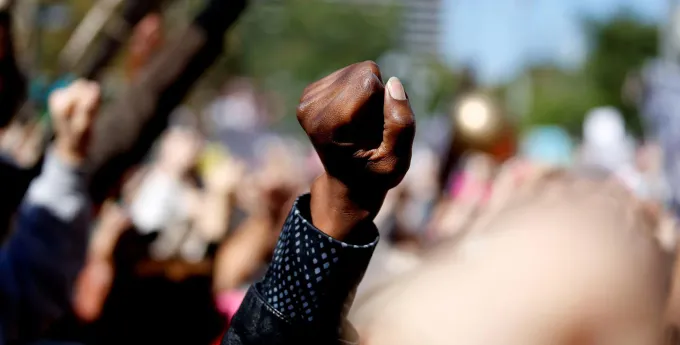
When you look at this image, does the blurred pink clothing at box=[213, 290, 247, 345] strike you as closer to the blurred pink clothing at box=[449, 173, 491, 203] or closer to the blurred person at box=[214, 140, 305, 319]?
the blurred person at box=[214, 140, 305, 319]

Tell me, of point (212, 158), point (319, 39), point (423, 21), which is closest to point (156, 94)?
point (212, 158)

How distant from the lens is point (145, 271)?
373 cm

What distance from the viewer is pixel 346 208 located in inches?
45.8

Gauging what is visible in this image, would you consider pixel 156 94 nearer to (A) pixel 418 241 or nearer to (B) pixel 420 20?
Result: (A) pixel 418 241

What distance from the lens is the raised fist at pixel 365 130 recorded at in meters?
1.12

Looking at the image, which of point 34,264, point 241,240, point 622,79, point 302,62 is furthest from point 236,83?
point 302,62

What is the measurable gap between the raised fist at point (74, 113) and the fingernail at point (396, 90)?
155cm

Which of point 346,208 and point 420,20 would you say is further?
point 420,20

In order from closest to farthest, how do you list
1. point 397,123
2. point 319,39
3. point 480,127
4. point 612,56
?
point 397,123
point 480,127
point 612,56
point 319,39

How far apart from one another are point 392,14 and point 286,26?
7144mm

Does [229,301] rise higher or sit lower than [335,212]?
lower

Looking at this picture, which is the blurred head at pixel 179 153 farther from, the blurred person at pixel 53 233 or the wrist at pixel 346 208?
the wrist at pixel 346 208

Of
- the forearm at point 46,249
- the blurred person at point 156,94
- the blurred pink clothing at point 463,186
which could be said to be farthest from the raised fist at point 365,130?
the blurred pink clothing at point 463,186

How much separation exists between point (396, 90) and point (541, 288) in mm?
276
